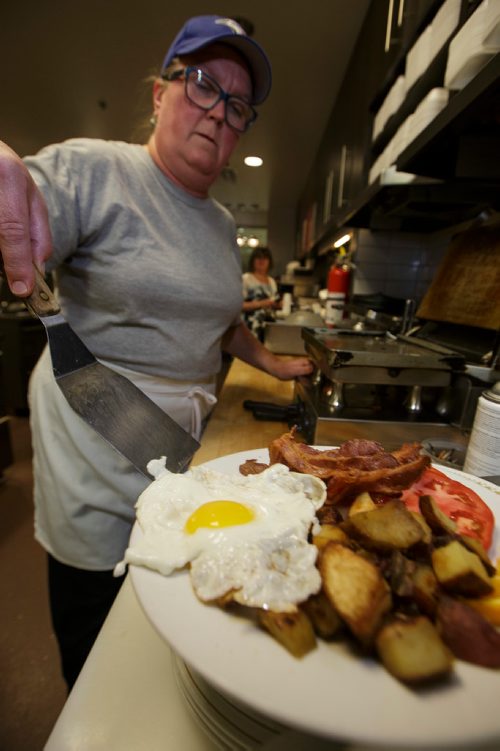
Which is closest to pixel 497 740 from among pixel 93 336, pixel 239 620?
pixel 239 620

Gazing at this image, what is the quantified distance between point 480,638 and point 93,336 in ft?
3.46

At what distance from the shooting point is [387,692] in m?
0.29

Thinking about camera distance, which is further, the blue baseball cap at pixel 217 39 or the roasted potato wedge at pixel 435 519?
the blue baseball cap at pixel 217 39

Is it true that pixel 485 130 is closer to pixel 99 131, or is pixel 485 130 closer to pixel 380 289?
pixel 380 289

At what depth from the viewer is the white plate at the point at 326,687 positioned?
26 cm

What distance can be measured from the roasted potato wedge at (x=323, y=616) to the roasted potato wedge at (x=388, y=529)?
91 mm

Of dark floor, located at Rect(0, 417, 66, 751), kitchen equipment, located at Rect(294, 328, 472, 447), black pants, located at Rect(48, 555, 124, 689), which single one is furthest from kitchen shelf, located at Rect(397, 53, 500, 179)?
dark floor, located at Rect(0, 417, 66, 751)

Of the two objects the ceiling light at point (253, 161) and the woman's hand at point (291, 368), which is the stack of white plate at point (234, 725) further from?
the ceiling light at point (253, 161)

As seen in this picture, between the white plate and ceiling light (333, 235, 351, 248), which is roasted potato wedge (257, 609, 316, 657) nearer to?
the white plate

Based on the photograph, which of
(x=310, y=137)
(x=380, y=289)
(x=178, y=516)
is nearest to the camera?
(x=178, y=516)

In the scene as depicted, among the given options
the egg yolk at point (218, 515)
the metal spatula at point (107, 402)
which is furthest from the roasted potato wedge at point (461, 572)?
the metal spatula at point (107, 402)

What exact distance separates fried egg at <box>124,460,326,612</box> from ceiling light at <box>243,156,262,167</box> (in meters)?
6.10

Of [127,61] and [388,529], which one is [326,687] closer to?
[388,529]

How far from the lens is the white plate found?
257 mm
